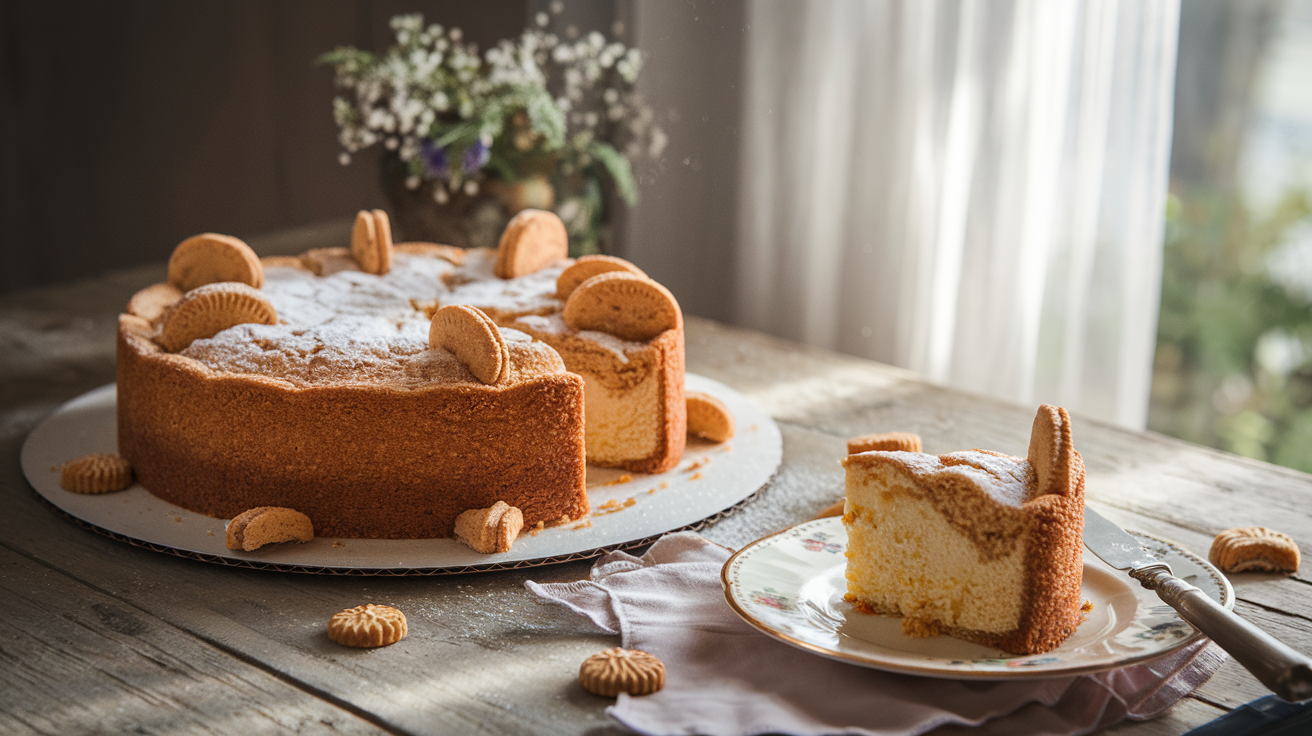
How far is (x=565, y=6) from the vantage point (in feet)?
12.4

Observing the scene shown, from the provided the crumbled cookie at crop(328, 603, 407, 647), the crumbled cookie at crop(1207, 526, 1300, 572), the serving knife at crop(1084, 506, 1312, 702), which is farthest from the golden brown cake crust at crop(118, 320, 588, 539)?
the crumbled cookie at crop(1207, 526, 1300, 572)

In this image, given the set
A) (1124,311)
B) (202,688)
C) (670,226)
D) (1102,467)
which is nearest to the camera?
(202,688)

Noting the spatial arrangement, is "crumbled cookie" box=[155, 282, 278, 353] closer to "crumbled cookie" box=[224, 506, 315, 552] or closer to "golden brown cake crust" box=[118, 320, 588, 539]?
"golden brown cake crust" box=[118, 320, 588, 539]

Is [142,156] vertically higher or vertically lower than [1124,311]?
higher

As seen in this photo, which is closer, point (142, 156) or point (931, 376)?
point (931, 376)

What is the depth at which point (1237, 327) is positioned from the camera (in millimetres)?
4406

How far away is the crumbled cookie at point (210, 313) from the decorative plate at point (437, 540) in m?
0.26

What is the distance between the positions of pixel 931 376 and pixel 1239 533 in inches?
57.2

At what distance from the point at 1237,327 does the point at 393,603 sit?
3841mm

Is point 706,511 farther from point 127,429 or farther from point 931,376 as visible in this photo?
point 931,376

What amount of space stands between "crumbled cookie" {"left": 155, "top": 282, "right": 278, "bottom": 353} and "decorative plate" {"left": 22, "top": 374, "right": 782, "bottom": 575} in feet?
0.86

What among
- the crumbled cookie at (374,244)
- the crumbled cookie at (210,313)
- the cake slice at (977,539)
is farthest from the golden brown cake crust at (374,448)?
the crumbled cookie at (374,244)

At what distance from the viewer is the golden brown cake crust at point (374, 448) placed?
1.71 metres

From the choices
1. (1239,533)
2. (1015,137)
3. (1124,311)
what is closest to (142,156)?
(1015,137)
